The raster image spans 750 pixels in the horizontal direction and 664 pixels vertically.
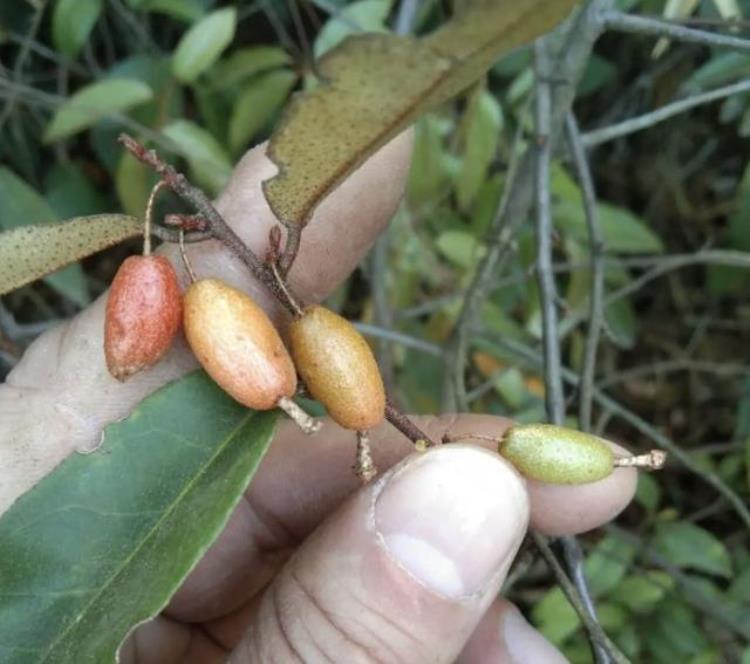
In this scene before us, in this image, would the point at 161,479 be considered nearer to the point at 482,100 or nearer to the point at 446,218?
the point at 482,100

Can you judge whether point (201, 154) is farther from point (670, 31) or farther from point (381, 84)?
point (381, 84)

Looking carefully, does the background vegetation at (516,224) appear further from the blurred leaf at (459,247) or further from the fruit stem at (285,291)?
the fruit stem at (285,291)

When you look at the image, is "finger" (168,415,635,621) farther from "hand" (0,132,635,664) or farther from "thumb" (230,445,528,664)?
"thumb" (230,445,528,664)

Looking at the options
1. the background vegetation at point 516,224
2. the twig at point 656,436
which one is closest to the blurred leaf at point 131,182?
the background vegetation at point 516,224

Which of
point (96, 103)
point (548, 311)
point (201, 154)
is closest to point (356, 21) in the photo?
point (201, 154)

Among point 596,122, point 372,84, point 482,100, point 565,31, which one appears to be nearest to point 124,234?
point 372,84

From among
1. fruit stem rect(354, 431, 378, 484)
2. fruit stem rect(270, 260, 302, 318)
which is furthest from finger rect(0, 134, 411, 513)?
fruit stem rect(354, 431, 378, 484)

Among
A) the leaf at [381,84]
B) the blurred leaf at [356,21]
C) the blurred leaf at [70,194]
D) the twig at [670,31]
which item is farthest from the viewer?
the blurred leaf at [70,194]
